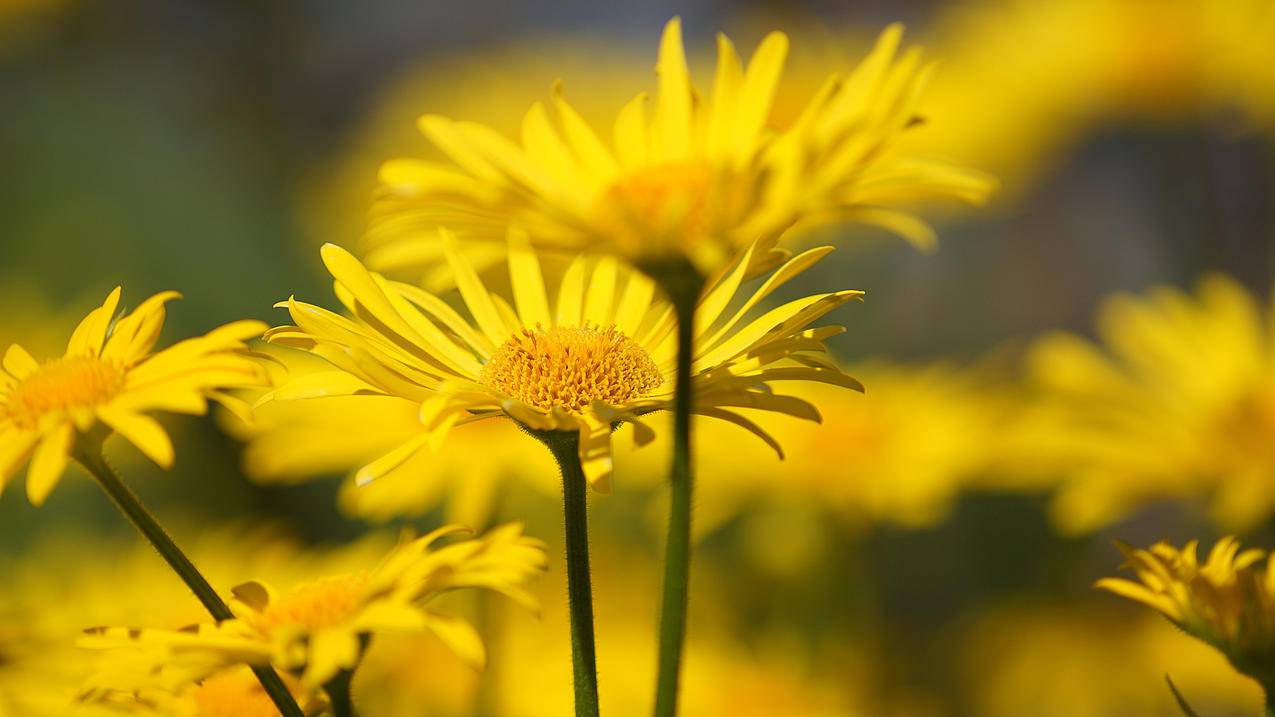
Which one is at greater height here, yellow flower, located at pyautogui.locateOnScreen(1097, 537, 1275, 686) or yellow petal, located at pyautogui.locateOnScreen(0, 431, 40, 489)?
yellow petal, located at pyautogui.locateOnScreen(0, 431, 40, 489)

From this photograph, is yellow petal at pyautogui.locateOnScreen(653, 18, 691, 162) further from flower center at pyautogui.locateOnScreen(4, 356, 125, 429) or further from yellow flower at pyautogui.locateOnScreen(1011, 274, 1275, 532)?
yellow flower at pyautogui.locateOnScreen(1011, 274, 1275, 532)

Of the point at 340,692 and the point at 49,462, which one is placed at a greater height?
the point at 49,462

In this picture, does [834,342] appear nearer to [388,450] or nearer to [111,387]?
[388,450]

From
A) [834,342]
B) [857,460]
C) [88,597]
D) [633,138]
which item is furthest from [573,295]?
[834,342]

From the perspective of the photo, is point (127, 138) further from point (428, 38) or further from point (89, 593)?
point (89, 593)

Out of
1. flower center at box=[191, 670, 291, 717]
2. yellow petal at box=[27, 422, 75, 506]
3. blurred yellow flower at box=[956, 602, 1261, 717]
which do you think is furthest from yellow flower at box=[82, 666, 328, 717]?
blurred yellow flower at box=[956, 602, 1261, 717]

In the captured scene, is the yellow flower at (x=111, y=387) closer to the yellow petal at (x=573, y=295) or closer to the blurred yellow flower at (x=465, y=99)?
the yellow petal at (x=573, y=295)

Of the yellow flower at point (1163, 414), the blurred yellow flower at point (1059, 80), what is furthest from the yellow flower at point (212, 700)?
the blurred yellow flower at point (1059, 80)
